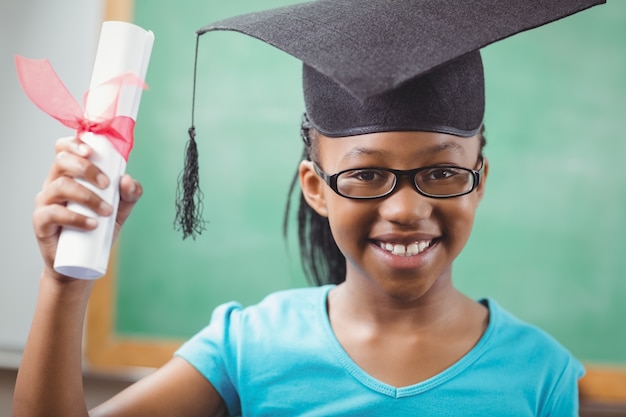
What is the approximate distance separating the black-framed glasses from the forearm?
1.31 ft

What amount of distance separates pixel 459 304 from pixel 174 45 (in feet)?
3.67

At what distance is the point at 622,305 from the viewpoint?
1696 mm

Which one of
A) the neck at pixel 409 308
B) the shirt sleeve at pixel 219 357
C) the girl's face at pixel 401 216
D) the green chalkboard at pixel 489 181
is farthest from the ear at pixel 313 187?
the green chalkboard at pixel 489 181

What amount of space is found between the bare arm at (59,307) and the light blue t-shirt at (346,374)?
0.21m

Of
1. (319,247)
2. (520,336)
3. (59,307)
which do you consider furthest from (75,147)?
(520,336)

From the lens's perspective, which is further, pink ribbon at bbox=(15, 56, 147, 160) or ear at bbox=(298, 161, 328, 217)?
ear at bbox=(298, 161, 328, 217)

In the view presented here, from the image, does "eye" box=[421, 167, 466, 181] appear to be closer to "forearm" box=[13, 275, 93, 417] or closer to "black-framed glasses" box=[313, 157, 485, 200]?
"black-framed glasses" box=[313, 157, 485, 200]

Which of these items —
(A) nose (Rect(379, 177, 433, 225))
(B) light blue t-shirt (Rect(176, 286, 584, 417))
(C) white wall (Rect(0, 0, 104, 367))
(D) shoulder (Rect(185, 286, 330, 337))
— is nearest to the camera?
(A) nose (Rect(379, 177, 433, 225))

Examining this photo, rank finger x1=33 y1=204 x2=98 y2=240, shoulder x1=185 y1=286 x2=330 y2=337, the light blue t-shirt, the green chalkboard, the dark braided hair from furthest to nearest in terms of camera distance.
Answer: the green chalkboard < the dark braided hair < shoulder x1=185 y1=286 x2=330 y2=337 < the light blue t-shirt < finger x1=33 y1=204 x2=98 y2=240

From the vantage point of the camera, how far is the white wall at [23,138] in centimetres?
188

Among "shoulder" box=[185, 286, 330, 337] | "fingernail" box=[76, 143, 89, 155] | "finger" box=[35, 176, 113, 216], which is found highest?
"fingernail" box=[76, 143, 89, 155]

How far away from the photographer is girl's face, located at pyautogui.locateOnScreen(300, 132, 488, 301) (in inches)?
38.0

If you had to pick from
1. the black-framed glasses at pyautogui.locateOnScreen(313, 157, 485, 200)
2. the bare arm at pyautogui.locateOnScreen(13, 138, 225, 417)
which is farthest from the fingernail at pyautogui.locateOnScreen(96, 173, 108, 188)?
the black-framed glasses at pyautogui.locateOnScreen(313, 157, 485, 200)

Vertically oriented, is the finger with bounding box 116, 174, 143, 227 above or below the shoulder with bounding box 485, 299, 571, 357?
above
